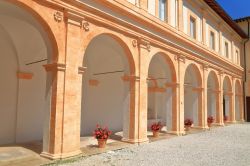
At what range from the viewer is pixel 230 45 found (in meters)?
24.3

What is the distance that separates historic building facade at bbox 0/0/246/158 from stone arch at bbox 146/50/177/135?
5 centimetres

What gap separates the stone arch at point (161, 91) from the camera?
46.1ft

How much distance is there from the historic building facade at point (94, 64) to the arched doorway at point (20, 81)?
38 mm

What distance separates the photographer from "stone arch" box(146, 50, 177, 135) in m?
14.0

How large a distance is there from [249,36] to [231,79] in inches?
284

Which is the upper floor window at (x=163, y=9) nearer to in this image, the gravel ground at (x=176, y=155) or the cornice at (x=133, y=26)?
the cornice at (x=133, y=26)

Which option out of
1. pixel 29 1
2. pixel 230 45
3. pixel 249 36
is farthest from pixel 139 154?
pixel 249 36

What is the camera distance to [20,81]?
34.2ft

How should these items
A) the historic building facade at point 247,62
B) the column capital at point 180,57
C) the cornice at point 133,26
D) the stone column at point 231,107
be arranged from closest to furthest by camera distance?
the cornice at point 133,26 < the column capital at point 180,57 < the stone column at point 231,107 < the historic building facade at point 247,62

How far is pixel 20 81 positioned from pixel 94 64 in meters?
4.23

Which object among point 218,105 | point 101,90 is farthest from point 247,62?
point 101,90

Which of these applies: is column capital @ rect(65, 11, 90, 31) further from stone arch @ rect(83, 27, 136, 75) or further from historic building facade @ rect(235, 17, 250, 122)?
historic building facade @ rect(235, 17, 250, 122)

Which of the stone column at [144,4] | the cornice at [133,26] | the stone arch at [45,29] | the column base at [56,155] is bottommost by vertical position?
the column base at [56,155]

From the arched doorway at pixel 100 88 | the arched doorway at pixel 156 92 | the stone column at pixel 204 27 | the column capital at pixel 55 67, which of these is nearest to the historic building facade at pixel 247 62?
the stone column at pixel 204 27
